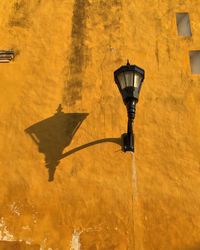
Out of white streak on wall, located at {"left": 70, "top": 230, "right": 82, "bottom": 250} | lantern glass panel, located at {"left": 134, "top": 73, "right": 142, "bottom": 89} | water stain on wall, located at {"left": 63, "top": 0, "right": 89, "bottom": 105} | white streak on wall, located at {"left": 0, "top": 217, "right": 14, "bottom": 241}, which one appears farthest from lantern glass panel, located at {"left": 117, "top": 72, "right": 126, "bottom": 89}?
white streak on wall, located at {"left": 0, "top": 217, "right": 14, "bottom": 241}

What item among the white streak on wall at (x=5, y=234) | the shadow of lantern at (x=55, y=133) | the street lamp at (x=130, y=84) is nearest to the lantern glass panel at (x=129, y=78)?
the street lamp at (x=130, y=84)

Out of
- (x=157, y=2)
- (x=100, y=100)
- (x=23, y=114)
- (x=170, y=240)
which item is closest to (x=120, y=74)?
(x=100, y=100)

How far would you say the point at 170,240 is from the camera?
5496 mm

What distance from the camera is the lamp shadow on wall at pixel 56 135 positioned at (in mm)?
6133

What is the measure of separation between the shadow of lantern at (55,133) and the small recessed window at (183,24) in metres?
2.39

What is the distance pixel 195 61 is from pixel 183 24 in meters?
0.84

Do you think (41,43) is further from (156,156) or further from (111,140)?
(156,156)

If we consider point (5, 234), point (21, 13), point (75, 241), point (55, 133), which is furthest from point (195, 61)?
point (5, 234)

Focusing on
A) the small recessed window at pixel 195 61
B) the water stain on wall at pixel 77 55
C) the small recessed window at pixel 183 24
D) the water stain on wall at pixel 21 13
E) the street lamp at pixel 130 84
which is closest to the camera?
the street lamp at pixel 130 84

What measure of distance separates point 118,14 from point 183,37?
4.14ft

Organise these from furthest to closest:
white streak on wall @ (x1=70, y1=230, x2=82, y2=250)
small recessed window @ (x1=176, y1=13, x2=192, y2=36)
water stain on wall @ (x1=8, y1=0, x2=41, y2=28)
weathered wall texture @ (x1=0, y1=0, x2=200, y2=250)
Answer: water stain on wall @ (x1=8, y1=0, x2=41, y2=28) < small recessed window @ (x1=176, y1=13, x2=192, y2=36) < weathered wall texture @ (x1=0, y1=0, x2=200, y2=250) < white streak on wall @ (x1=70, y1=230, x2=82, y2=250)

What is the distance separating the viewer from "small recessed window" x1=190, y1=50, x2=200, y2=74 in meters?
6.82

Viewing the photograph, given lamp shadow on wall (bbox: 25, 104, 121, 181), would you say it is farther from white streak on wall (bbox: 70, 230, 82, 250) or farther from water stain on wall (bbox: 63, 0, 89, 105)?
white streak on wall (bbox: 70, 230, 82, 250)

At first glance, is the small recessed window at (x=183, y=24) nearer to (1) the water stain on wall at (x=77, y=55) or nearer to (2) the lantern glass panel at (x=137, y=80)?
(1) the water stain on wall at (x=77, y=55)
